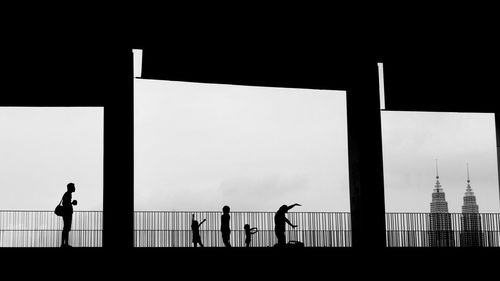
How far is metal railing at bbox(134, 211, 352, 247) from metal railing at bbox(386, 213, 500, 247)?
82.2 inches

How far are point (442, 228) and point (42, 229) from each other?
1572cm

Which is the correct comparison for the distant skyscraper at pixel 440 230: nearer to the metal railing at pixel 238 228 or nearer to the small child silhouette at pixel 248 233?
the metal railing at pixel 238 228

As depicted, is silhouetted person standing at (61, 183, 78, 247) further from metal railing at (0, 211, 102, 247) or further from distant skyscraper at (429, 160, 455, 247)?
distant skyscraper at (429, 160, 455, 247)

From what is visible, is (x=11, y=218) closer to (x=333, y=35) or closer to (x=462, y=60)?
(x=333, y=35)

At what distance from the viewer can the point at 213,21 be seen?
48.2 ft

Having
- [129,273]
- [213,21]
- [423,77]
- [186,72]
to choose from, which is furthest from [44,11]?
[423,77]

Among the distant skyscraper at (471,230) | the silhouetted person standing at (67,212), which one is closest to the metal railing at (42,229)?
the silhouetted person standing at (67,212)

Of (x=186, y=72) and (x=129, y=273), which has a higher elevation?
(x=186, y=72)

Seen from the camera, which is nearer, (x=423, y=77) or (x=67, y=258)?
(x=67, y=258)

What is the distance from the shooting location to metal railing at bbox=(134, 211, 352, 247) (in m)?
25.4

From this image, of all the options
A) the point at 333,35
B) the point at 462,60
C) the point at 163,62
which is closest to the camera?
the point at 333,35

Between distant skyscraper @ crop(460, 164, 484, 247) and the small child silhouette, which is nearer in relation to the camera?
the small child silhouette

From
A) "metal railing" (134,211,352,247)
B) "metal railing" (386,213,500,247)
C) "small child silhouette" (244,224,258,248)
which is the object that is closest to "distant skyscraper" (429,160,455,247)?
"metal railing" (386,213,500,247)

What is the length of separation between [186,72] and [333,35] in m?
4.10
